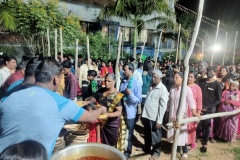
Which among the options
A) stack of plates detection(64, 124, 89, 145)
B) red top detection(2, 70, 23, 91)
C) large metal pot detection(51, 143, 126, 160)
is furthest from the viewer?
red top detection(2, 70, 23, 91)

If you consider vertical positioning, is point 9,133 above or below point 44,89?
below

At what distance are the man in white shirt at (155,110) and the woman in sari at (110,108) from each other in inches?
45.3

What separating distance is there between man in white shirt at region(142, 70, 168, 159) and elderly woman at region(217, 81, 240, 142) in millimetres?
2210

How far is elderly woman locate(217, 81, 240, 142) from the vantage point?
19.3 ft

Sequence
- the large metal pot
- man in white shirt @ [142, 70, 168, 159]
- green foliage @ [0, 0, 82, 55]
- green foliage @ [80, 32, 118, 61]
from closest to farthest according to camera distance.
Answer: the large metal pot
man in white shirt @ [142, 70, 168, 159]
green foliage @ [0, 0, 82, 55]
green foliage @ [80, 32, 118, 61]

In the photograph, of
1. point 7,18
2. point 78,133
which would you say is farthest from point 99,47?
point 78,133

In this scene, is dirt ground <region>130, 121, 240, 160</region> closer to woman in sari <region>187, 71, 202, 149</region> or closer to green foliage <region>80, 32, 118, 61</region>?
woman in sari <region>187, 71, 202, 149</region>

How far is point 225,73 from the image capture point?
23.2 ft

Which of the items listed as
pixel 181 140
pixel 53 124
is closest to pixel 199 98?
pixel 181 140

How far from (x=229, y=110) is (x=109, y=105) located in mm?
3806

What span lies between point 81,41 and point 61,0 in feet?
12.3

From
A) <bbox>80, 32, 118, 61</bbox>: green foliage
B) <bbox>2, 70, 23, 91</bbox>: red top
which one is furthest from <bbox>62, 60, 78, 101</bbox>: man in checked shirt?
<bbox>80, 32, 118, 61</bbox>: green foliage

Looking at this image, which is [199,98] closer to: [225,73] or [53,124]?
[225,73]

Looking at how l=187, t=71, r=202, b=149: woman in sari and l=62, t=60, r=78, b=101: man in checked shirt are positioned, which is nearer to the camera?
l=187, t=71, r=202, b=149: woman in sari
